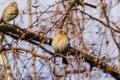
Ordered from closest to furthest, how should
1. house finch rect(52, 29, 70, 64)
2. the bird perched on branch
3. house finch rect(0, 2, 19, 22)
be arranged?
1. the bird perched on branch
2. house finch rect(52, 29, 70, 64)
3. house finch rect(0, 2, 19, 22)

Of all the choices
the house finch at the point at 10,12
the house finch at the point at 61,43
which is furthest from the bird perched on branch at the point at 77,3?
the house finch at the point at 10,12

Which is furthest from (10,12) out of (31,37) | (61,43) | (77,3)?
(77,3)

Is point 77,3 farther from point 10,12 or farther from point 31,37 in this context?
point 10,12

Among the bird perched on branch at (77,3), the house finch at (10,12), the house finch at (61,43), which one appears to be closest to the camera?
the bird perched on branch at (77,3)

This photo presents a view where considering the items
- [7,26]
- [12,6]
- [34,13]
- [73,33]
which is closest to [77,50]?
[73,33]

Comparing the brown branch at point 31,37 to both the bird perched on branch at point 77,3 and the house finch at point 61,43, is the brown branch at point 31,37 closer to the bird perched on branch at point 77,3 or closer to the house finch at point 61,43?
the house finch at point 61,43

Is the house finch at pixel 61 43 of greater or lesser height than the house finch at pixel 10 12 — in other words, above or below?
below

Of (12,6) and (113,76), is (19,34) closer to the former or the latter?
(113,76)

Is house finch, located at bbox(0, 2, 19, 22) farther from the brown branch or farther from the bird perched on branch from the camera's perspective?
the bird perched on branch

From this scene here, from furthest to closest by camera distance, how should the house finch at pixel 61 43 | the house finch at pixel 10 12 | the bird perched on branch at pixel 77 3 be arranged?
the house finch at pixel 10 12, the house finch at pixel 61 43, the bird perched on branch at pixel 77 3

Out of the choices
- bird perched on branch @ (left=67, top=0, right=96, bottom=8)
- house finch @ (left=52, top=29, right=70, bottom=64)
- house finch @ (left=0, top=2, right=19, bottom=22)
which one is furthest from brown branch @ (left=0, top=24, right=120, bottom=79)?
house finch @ (left=0, top=2, right=19, bottom=22)

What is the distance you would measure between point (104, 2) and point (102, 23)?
0.21 m

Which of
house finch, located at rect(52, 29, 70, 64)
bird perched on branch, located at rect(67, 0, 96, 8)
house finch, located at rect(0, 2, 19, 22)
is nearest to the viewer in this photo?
bird perched on branch, located at rect(67, 0, 96, 8)

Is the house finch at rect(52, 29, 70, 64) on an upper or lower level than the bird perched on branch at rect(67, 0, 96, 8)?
lower
